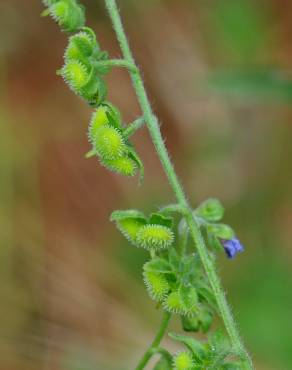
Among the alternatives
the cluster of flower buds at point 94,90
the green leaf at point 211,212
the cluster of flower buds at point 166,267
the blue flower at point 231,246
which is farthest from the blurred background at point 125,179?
the cluster of flower buds at point 94,90

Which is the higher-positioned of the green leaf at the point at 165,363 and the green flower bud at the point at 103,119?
the green flower bud at the point at 103,119

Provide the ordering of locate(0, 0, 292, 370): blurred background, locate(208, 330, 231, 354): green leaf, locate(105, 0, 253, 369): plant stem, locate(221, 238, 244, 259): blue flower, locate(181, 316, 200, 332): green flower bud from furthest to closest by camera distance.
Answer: locate(0, 0, 292, 370): blurred background, locate(221, 238, 244, 259): blue flower, locate(181, 316, 200, 332): green flower bud, locate(208, 330, 231, 354): green leaf, locate(105, 0, 253, 369): plant stem

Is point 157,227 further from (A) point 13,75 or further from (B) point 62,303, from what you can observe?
(A) point 13,75

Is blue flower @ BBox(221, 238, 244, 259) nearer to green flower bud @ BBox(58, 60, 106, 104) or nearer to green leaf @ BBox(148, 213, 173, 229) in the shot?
green leaf @ BBox(148, 213, 173, 229)

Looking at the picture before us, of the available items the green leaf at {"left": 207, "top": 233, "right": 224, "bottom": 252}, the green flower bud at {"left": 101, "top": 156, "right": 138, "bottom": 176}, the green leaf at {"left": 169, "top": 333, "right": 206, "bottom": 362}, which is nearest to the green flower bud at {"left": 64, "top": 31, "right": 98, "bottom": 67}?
the green flower bud at {"left": 101, "top": 156, "right": 138, "bottom": 176}

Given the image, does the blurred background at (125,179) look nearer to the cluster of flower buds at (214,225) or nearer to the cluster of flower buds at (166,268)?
the cluster of flower buds at (214,225)
